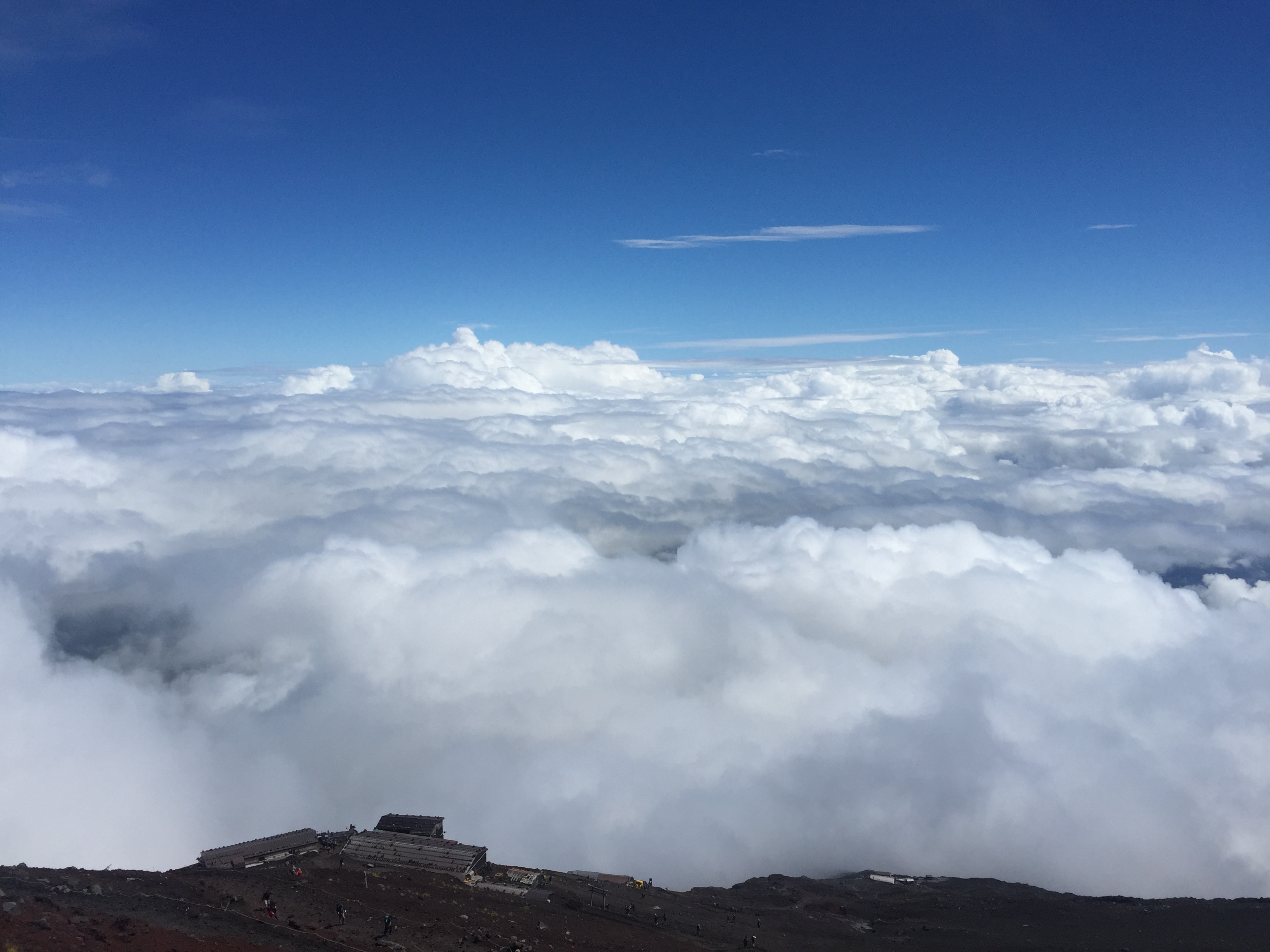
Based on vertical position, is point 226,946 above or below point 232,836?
above

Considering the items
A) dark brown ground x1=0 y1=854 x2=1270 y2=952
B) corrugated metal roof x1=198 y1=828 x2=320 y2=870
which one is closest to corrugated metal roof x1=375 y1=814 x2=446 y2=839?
corrugated metal roof x1=198 y1=828 x2=320 y2=870

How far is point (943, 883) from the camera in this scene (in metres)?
84.9

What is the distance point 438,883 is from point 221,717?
13560 centimetres

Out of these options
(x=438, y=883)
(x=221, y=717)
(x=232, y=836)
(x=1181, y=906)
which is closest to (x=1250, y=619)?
(x=1181, y=906)

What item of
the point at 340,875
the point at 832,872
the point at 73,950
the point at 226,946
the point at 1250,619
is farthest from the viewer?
the point at 1250,619

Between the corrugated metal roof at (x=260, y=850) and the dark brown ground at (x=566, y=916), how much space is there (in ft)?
8.37

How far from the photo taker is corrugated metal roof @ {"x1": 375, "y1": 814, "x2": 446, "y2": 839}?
2534 inches

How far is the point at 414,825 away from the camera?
6531 cm

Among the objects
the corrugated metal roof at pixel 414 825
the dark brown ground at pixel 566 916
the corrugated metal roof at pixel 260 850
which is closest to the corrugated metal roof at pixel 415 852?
the corrugated metal roof at pixel 414 825

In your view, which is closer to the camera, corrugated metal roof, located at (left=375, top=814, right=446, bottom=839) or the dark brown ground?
the dark brown ground

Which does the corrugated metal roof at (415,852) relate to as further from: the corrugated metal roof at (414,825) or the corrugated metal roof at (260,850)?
the corrugated metal roof at (260,850)

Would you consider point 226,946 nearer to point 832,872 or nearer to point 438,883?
point 438,883

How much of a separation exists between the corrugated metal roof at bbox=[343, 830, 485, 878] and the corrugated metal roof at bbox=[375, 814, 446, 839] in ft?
3.41

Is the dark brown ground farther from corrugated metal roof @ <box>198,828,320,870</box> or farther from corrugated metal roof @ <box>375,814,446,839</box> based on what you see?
corrugated metal roof @ <box>375,814,446,839</box>
